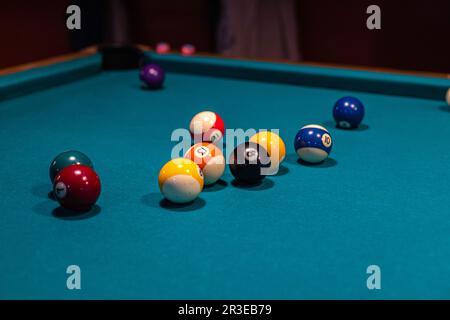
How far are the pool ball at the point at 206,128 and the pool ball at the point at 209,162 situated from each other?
0.42 metres

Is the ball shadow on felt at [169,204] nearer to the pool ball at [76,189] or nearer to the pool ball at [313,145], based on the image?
the pool ball at [76,189]

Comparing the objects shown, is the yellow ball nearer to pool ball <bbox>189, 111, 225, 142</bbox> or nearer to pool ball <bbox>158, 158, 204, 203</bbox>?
pool ball <bbox>189, 111, 225, 142</bbox>

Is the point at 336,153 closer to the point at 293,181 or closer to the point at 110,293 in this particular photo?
the point at 293,181

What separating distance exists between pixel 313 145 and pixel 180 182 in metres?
0.64

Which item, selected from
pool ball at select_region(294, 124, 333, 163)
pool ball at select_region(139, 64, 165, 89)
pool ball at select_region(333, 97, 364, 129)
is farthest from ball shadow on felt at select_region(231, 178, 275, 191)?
pool ball at select_region(139, 64, 165, 89)

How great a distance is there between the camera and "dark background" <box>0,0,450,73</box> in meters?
5.47

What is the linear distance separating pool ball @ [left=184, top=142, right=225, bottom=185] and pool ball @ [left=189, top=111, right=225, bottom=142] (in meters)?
0.42

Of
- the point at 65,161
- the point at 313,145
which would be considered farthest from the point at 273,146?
the point at 65,161
